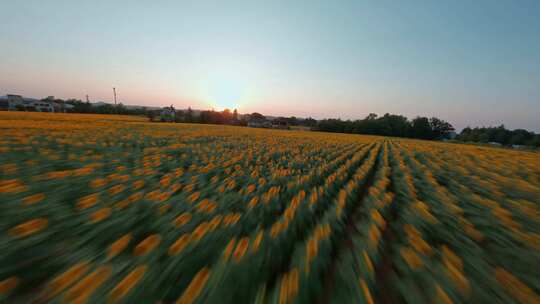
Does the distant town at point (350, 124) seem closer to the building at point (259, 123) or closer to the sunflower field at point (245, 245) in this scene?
the building at point (259, 123)

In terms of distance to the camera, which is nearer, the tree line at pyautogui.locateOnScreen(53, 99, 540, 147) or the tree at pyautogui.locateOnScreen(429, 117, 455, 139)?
the tree line at pyautogui.locateOnScreen(53, 99, 540, 147)

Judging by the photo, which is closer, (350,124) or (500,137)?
(350,124)

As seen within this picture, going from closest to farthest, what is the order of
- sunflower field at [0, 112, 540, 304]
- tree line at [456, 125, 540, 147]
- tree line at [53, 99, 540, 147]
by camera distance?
sunflower field at [0, 112, 540, 304] → tree line at [53, 99, 540, 147] → tree line at [456, 125, 540, 147]

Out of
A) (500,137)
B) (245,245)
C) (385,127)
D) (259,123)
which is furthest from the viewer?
(500,137)

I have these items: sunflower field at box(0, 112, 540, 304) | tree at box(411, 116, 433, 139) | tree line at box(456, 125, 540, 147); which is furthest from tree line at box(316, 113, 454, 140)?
sunflower field at box(0, 112, 540, 304)

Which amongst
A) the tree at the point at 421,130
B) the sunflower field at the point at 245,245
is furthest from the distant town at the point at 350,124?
the sunflower field at the point at 245,245

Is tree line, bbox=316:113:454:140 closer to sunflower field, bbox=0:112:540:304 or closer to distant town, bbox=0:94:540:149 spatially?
distant town, bbox=0:94:540:149

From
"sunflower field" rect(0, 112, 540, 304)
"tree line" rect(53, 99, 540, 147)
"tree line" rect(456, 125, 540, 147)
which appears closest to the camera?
"sunflower field" rect(0, 112, 540, 304)

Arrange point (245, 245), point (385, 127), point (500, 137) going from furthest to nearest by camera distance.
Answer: point (500, 137), point (385, 127), point (245, 245)

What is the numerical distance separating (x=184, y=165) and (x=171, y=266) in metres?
3.69

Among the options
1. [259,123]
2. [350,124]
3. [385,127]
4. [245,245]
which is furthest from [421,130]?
[245,245]

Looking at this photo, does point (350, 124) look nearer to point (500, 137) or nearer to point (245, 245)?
point (500, 137)

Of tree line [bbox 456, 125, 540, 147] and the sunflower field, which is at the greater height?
tree line [bbox 456, 125, 540, 147]

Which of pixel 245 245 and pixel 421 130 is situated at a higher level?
pixel 421 130
